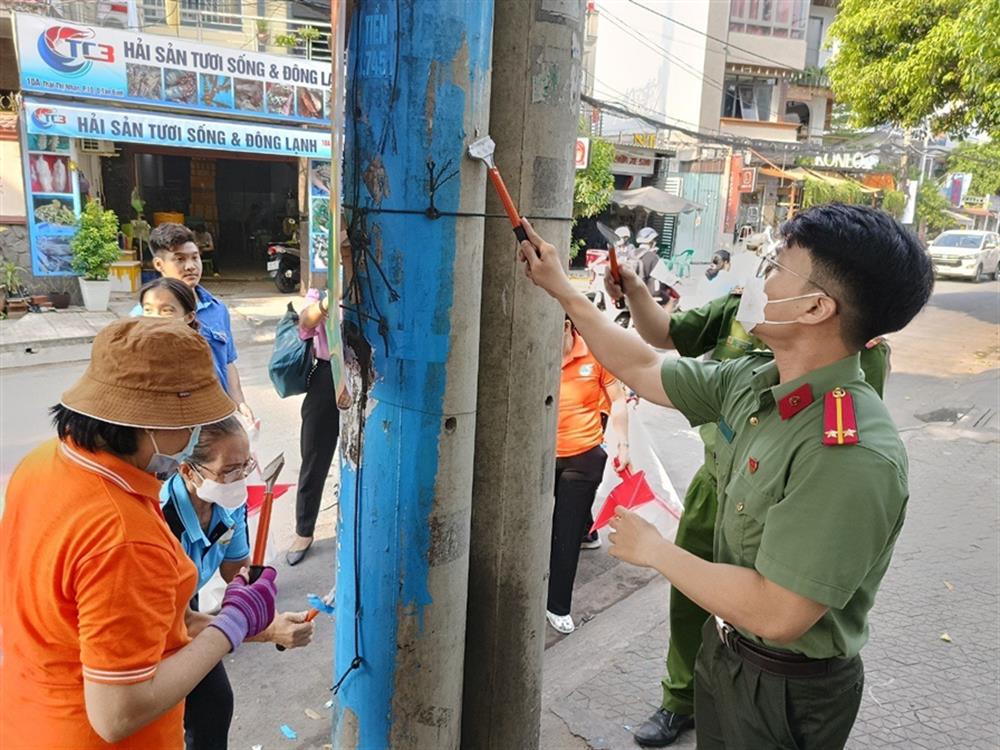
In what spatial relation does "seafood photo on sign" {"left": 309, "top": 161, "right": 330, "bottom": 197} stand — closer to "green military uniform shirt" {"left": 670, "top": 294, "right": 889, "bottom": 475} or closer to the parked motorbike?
the parked motorbike

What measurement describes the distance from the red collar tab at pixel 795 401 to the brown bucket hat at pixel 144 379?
1.19 metres

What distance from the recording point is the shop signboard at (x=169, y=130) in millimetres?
10180

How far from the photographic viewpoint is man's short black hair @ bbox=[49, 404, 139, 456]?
1413mm

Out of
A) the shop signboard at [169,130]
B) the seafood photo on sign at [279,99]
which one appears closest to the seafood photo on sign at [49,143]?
the shop signboard at [169,130]

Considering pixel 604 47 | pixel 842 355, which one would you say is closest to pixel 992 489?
pixel 842 355

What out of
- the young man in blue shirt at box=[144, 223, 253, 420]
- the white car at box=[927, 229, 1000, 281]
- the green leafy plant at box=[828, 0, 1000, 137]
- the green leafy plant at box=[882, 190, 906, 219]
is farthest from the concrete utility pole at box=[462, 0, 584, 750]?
the green leafy plant at box=[882, 190, 906, 219]

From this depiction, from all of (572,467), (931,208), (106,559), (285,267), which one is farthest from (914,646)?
(931,208)

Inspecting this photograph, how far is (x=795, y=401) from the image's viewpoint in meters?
1.62

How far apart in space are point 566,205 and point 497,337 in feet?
1.31

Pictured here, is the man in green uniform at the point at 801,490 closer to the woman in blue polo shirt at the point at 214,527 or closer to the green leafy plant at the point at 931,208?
the woman in blue polo shirt at the point at 214,527

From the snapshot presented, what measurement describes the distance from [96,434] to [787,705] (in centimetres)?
157

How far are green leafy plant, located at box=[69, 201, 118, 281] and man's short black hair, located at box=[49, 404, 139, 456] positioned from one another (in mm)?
10662

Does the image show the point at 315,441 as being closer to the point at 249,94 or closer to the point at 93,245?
the point at 93,245

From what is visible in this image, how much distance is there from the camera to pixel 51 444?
1.49 metres
